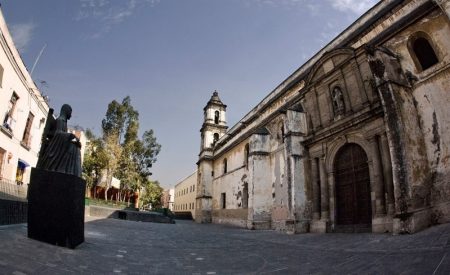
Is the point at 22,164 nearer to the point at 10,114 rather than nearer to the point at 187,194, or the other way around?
the point at 10,114

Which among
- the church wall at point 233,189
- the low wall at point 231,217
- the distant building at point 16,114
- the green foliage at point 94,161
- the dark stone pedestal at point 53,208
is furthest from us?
the green foliage at point 94,161

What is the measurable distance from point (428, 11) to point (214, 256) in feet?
32.6

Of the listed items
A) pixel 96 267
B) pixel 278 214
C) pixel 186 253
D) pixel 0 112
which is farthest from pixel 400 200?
pixel 0 112

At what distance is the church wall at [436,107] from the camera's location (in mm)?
8188

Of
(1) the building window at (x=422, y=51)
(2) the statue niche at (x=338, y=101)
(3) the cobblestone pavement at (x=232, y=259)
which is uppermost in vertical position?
(1) the building window at (x=422, y=51)

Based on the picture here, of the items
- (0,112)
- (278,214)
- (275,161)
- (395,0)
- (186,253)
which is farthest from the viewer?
(275,161)

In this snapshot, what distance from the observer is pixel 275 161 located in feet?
57.6

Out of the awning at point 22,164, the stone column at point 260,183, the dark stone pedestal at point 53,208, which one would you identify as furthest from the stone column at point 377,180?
the awning at point 22,164

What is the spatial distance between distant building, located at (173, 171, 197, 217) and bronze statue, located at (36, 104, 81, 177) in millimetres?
36430

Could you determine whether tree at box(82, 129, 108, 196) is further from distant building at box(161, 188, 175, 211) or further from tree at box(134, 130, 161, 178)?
distant building at box(161, 188, 175, 211)

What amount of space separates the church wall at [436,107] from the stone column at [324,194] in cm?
419

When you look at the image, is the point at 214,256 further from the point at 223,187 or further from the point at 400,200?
the point at 223,187

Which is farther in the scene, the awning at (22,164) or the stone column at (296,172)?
the awning at (22,164)

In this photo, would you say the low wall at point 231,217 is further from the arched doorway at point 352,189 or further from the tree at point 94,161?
the tree at point 94,161
